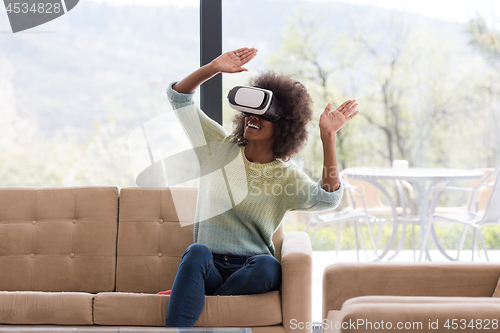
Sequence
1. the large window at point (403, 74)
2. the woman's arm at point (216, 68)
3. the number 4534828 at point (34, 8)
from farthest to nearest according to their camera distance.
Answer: the large window at point (403, 74), the number 4534828 at point (34, 8), the woman's arm at point (216, 68)

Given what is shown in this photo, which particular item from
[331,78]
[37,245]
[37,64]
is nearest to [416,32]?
[331,78]

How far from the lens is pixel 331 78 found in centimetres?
280

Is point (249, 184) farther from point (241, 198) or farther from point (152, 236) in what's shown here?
point (152, 236)

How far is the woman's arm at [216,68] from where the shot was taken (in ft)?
5.43

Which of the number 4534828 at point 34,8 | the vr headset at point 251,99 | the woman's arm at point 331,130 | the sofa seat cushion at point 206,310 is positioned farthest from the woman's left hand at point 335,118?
the number 4534828 at point 34,8

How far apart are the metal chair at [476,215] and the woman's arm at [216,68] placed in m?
1.83

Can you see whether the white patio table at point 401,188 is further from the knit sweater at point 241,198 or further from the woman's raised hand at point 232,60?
the woman's raised hand at point 232,60

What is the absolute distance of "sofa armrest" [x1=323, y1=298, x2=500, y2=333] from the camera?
911 mm

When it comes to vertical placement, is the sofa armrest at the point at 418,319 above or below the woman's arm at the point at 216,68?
below

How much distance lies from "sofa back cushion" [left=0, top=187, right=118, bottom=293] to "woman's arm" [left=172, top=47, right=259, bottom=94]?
0.63m

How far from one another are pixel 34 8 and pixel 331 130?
187 centimetres

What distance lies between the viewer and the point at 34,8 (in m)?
2.36

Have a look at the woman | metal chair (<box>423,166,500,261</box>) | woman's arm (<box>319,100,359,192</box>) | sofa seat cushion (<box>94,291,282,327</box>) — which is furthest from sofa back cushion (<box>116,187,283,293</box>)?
metal chair (<box>423,166,500,261</box>)

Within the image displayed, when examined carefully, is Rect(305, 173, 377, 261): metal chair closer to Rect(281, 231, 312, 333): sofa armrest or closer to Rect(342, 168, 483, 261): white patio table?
Rect(342, 168, 483, 261): white patio table
